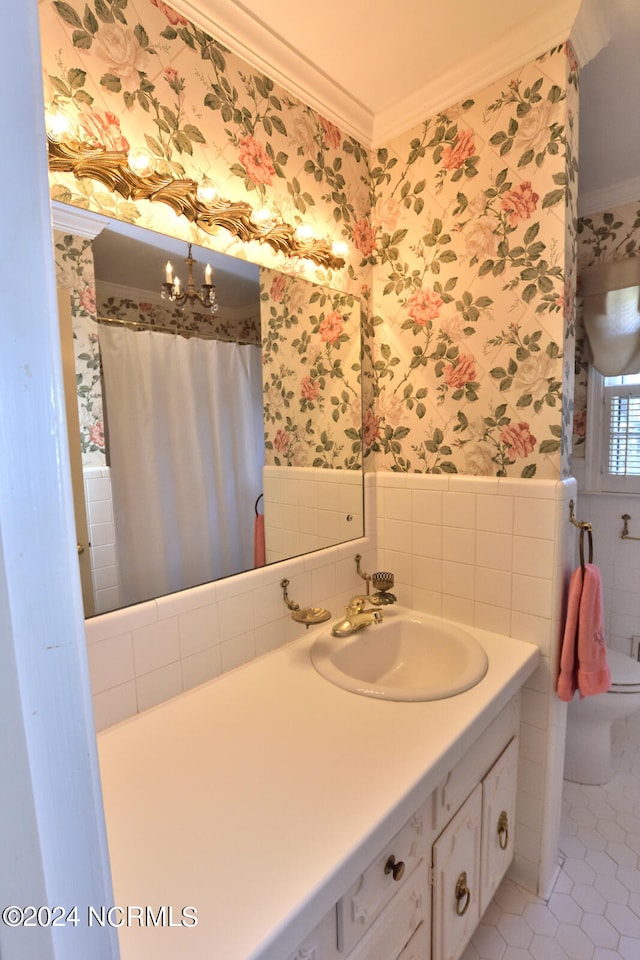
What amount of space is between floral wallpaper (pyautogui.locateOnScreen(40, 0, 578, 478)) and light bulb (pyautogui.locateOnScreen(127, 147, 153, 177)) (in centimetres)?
3

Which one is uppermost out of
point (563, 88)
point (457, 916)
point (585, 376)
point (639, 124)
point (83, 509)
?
point (639, 124)

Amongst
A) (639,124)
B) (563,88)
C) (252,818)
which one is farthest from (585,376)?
(252,818)

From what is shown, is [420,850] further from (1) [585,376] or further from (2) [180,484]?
(1) [585,376]

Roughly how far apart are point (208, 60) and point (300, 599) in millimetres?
1408

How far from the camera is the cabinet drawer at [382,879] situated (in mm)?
702

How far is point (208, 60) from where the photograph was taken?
41.0 inches

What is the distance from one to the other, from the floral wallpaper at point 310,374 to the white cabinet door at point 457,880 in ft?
3.26

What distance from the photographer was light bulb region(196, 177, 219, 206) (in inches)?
40.5

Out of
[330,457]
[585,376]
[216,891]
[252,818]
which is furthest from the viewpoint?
[585,376]

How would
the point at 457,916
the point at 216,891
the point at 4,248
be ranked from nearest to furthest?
the point at 4,248, the point at 216,891, the point at 457,916

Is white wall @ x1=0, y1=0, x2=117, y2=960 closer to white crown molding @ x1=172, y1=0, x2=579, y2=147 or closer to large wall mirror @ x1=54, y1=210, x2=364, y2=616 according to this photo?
large wall mirror @ x1=54, y1=210, x2=364, y2=616

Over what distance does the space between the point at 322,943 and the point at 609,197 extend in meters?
2.65

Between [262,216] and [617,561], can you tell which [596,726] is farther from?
[262,216]

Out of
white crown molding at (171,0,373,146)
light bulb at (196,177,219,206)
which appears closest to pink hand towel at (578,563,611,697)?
light bulb at (196,177,219,206)
